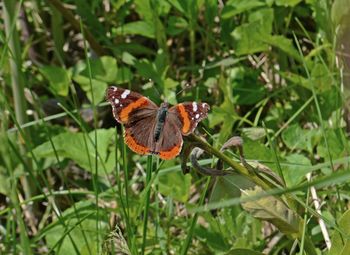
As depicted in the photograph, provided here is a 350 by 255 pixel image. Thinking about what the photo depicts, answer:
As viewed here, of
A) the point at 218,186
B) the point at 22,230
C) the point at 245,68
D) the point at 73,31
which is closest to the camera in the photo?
the point at 22,230

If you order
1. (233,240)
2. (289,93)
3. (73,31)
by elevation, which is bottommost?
(233,240)

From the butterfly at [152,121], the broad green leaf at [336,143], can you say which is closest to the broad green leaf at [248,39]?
the broad green leaf at [336,143]

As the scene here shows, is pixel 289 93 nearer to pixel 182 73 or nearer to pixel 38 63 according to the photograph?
pixel 182 73

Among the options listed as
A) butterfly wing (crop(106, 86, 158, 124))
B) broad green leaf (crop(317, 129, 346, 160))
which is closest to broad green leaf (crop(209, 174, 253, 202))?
butterfly wing (crop(106, 86, 158, 124))

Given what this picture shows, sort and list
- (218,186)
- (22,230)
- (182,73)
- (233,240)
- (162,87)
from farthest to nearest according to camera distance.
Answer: (182,73) → (162,87) → (233,240) → (218,186) → (22,230)

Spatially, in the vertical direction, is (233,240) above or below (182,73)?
below

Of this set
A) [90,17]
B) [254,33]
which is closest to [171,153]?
[254,33]

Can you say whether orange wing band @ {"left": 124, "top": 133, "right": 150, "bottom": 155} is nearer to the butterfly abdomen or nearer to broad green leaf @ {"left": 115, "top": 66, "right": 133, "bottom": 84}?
the butterfly abdomen

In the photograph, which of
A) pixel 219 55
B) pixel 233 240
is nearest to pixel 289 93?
pixel 219 55
